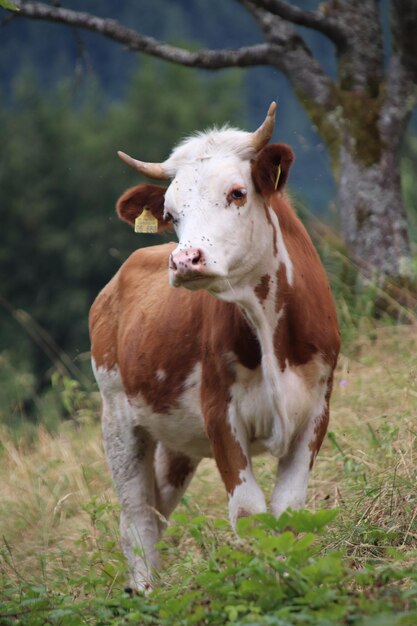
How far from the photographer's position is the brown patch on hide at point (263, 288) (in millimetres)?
5859

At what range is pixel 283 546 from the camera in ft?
13.8

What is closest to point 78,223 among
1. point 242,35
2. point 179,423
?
point 179,423

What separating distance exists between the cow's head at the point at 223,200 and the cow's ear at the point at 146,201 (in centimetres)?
21

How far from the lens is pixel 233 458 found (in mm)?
5828

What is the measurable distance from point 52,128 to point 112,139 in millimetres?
2550

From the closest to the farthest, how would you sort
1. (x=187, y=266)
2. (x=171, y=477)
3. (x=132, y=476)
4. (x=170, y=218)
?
(x=187, y=266), (x=170, y=218), (x=132, y=476), (x=171, y=477)

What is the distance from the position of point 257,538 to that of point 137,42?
6.47 m

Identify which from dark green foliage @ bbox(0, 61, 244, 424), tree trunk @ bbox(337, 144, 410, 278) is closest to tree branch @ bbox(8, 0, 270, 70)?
tree trunk @ bbox(337, 144, 410, 278)

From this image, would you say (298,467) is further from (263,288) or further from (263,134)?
(263,134)

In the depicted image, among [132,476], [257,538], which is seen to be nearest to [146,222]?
[132,476]

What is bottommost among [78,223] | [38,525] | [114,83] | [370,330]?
[114,83]

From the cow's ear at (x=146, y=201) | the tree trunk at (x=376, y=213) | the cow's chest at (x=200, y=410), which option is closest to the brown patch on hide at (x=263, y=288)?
the cow's chest at (x=200, y=410)

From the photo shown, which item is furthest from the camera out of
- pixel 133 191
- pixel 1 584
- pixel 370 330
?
pixel 370 330

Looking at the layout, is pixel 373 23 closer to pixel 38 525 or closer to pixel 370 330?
pixel 370 330
